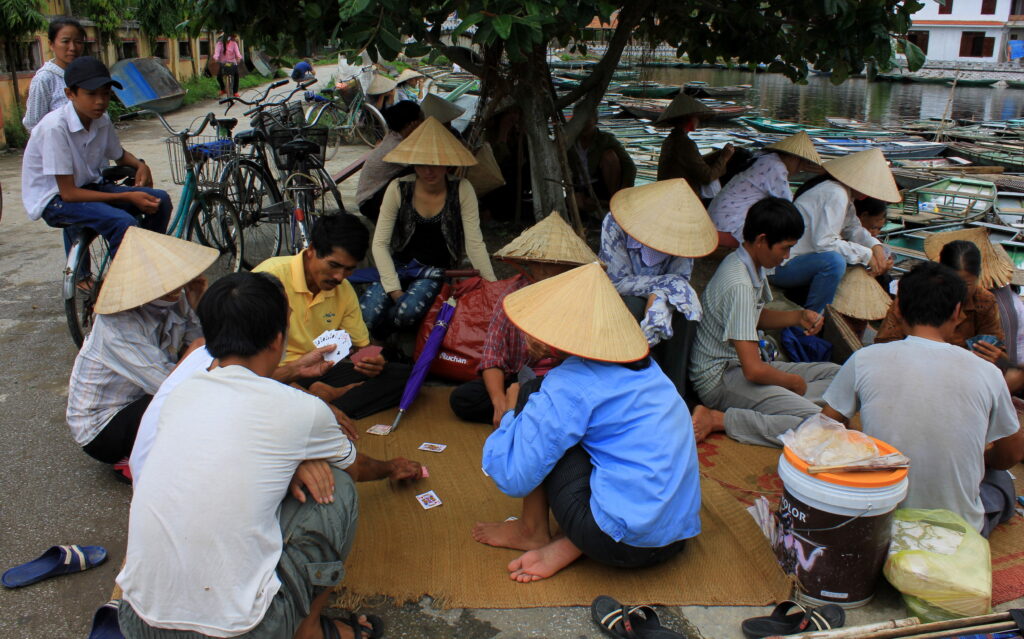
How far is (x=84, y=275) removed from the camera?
4.07 meters

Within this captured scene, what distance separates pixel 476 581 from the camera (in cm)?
249

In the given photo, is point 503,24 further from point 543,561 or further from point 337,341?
point 543,561

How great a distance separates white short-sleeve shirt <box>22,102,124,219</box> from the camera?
3850 millimetres

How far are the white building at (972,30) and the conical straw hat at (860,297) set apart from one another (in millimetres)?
40256

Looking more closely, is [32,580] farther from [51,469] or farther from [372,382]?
[372,382]

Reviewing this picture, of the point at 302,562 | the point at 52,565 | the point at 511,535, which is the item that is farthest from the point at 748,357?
the point at 52,565

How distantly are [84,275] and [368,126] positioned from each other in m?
6.54

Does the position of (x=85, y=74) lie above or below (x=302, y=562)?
above

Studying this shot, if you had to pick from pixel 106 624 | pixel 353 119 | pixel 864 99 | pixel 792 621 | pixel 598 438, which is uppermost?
pixel 353 119

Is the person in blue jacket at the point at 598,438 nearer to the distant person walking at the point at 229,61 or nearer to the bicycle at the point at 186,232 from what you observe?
the bicycle at the point at 186,232

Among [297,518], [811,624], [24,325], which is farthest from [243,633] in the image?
[24,325]

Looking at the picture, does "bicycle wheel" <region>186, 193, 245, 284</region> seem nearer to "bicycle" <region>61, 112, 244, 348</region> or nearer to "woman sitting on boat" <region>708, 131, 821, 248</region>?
"bicycle" <region>61, 112, 244, 348</region>

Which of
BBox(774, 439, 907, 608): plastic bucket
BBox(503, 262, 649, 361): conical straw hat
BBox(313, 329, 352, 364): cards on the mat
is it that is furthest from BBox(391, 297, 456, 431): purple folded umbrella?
BBox(774, 439, 907, 608): plastic bucket

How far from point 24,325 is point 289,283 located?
7.61 ft
